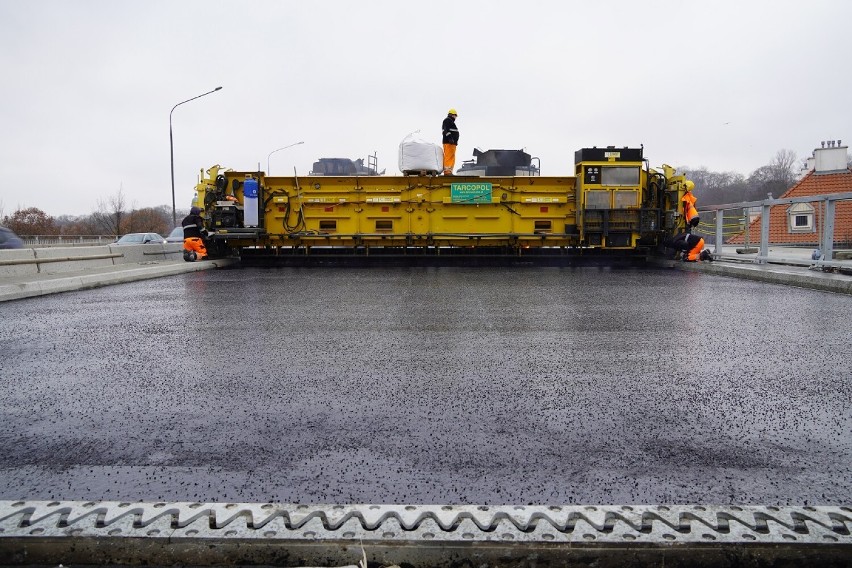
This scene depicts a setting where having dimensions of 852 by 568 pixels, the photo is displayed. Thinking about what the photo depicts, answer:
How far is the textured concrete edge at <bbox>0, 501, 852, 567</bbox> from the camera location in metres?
2.00

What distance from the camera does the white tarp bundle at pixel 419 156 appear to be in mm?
16672

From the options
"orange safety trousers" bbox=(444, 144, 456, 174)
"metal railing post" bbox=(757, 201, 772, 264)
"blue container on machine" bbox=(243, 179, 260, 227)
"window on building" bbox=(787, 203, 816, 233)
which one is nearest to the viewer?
"window on building" bbox=(787, 203, 816, 233)

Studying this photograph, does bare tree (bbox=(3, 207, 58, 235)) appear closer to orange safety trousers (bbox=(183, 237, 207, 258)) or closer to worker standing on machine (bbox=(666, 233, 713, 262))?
orange safety trousers (bbox=(183, 237, 207, 258))

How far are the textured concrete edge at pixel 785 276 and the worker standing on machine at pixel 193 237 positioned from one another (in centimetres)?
1266

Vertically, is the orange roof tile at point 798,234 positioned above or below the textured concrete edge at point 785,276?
above

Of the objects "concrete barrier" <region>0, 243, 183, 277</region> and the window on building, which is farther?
the window on building

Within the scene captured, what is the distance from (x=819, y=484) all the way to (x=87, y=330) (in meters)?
6.63

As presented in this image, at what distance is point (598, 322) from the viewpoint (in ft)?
22.7

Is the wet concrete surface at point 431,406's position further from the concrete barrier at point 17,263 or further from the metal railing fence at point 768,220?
the concrete barrier at point 17,263

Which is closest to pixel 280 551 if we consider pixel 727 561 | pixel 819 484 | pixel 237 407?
pixel 727 561

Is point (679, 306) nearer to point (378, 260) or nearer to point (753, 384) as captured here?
point (753, 384)

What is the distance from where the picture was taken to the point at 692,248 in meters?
15.7

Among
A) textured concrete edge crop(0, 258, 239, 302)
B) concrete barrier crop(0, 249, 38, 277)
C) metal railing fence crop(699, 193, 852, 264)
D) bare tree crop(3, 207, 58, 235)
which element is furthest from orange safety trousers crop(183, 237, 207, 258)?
bare tree crop(3, 207, 58, 235)

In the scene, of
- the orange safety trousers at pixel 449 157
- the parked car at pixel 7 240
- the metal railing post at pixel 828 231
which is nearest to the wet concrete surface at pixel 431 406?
the metal railing post at pixel 828 231
